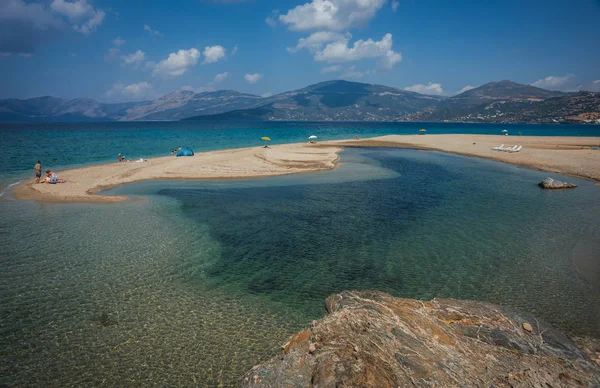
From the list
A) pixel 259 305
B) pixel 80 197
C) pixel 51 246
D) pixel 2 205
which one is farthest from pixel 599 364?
pixel 2 205

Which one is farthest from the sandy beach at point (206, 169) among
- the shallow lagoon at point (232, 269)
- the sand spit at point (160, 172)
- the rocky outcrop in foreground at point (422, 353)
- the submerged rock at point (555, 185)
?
the rocky outcrop in foreground at point (422, 353)

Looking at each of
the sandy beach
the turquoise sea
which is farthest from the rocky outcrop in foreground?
the sandy beach

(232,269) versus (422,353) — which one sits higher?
(422,353)

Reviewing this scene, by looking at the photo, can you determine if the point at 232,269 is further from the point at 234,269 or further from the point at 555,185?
the point at 555,185

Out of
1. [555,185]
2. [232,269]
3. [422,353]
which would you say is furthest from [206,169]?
[555,185]

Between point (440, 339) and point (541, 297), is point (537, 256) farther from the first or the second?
point (440, 339)

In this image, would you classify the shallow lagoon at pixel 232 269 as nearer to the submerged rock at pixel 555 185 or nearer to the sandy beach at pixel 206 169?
the submerged rock at pixel 555 185
